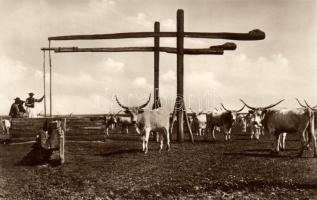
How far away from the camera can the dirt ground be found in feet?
31.9

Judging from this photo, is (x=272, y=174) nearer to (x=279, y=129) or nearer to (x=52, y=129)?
(x=279, y=129)

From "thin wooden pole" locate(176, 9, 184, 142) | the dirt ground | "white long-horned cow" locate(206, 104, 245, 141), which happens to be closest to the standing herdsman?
the dirt ground

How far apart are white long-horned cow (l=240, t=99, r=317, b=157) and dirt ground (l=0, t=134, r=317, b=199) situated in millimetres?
734

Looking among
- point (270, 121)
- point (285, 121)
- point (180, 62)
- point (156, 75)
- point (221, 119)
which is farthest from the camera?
point (221, 119)

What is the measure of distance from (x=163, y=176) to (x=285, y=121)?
20.7 feet

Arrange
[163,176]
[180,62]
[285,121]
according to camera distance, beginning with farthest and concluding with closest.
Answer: [180,62]
[285,121]
[163,176]

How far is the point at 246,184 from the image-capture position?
1012 cm

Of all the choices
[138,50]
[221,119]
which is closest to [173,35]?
[138,50]

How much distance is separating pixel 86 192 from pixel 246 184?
12.6ft

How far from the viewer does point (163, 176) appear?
35.5 feet

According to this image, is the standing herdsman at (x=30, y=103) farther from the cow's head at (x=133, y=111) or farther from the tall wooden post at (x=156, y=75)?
the tall wooden post at (x=156, y=75)

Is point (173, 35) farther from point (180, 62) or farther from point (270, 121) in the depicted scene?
point (270, 121)

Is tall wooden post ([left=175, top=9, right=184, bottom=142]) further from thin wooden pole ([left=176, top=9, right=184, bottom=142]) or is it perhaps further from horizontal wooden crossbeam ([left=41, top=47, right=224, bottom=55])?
horizontal wooden crossbeam ([left=41, top=47, right=224, bottom=55])

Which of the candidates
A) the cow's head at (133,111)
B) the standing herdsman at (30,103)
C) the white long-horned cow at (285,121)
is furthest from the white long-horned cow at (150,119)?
the standing herdsman at (30,103)
